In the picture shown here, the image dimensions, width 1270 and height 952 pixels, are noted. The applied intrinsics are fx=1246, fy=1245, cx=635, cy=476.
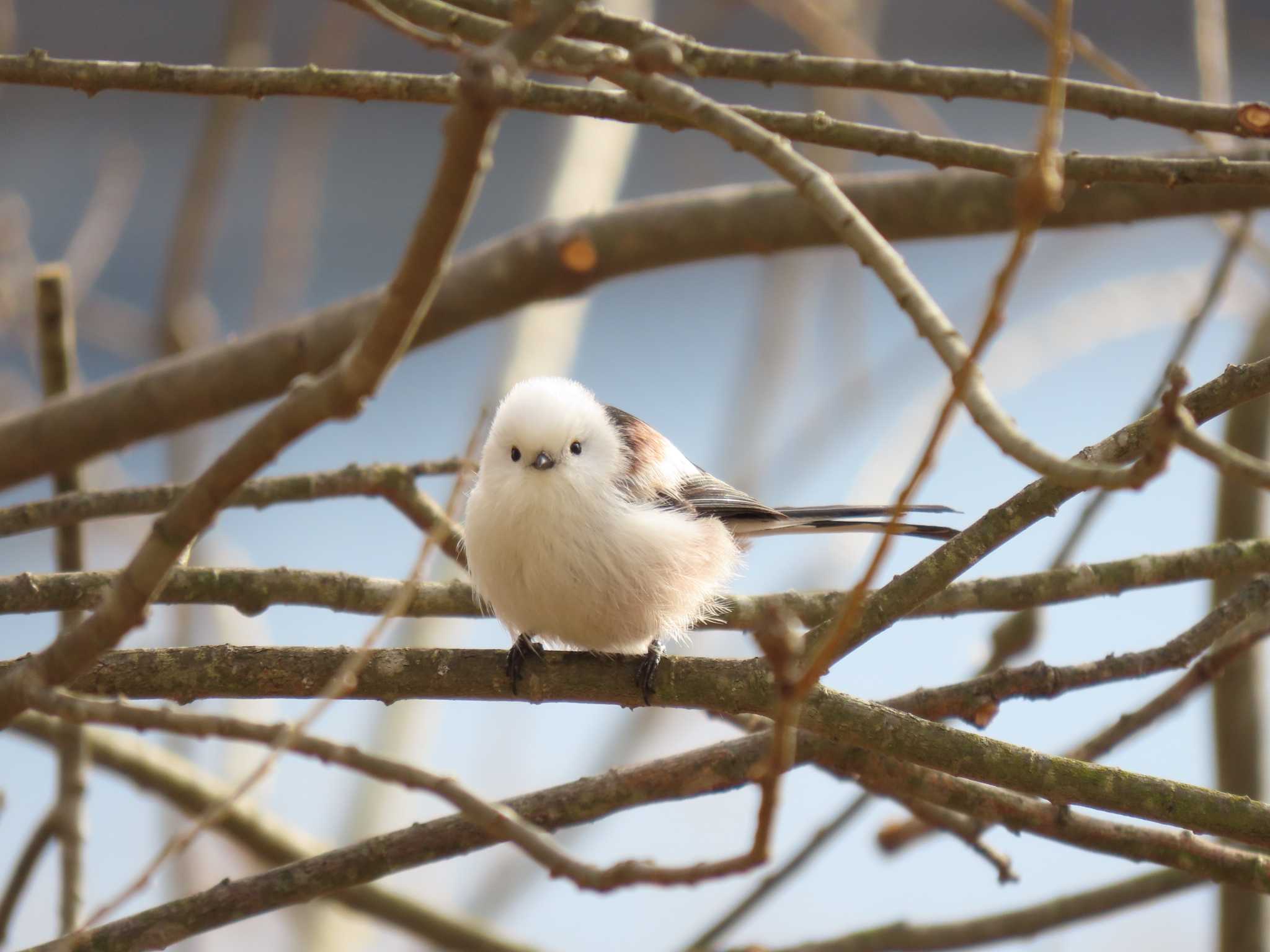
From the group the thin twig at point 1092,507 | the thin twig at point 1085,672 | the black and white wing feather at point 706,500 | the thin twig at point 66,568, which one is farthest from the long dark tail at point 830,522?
the thin twig at point 66,568

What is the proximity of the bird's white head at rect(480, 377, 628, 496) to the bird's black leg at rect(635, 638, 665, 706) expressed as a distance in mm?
433

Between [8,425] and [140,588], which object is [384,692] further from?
[8,425]

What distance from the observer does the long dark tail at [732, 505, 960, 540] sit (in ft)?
9.25

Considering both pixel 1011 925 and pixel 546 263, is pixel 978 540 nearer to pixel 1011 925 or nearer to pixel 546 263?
pixel 1011 925

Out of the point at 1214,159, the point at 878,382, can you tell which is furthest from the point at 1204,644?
the point at 878,382

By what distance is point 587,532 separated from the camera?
266 cm

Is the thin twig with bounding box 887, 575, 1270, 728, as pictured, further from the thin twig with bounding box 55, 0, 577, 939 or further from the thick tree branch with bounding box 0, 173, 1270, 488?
the thin twig with bounding box 55, 0, 577, 939

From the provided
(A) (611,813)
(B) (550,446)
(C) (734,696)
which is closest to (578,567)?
(B) (550,446)

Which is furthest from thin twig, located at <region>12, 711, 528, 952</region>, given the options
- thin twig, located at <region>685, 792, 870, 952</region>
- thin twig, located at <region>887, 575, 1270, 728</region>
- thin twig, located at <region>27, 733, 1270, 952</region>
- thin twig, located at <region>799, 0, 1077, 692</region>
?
thin twig, located at <region>799, 0, 1077, 692</region>

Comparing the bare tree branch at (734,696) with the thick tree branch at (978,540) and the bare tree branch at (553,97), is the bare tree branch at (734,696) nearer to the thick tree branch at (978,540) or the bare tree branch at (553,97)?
the thick tree branch at (978,540)

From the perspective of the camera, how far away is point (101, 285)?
311 inches

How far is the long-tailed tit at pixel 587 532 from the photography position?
2.62 meters

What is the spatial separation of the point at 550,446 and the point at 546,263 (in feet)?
2.31

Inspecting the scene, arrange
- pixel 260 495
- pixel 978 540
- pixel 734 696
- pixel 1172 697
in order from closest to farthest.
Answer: pixel 978 540, pixel 734 696, pixel 1172 697, pixel 260 495
